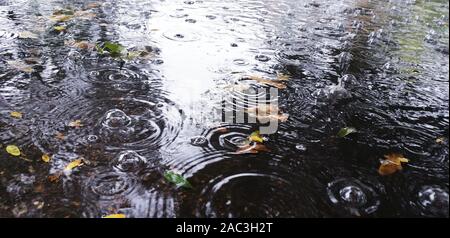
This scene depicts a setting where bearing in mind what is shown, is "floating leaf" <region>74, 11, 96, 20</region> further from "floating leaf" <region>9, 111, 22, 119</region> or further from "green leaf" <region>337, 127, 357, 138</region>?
"green leaf" <region>337, 127, 357, 138</region>

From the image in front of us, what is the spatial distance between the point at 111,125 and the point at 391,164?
1599 millimetres

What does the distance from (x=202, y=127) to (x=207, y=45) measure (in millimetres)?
1619

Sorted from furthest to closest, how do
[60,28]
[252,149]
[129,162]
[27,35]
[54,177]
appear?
[60,28], [27,35], [252,149], [129,162], [54,177]

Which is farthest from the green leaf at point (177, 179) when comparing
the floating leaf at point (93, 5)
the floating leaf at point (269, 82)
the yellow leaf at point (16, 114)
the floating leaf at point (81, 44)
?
the floating leaf at point (93, 5)

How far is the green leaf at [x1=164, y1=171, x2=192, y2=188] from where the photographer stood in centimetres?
178

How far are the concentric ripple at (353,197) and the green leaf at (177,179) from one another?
0.69 meters

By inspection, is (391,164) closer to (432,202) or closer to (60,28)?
(432,202)

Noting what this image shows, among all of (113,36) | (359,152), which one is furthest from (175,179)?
(113,36)

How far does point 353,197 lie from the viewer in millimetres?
1738

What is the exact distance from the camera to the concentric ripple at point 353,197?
168cm

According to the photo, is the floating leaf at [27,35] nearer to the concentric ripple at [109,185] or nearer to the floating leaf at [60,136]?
the floating leaf at [60,136]

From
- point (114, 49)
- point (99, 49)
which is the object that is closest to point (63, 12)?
point (99, 49)
